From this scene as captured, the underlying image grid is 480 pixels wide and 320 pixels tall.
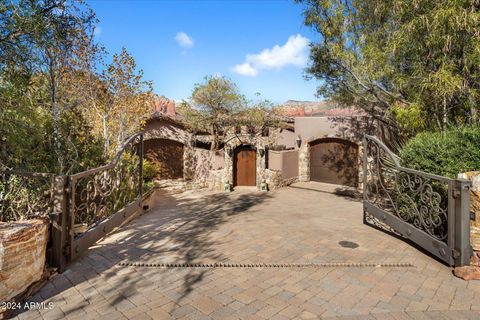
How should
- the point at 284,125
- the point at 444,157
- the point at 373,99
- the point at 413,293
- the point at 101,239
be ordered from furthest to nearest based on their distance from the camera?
the point at 284,125 < the point at 373,99 < the point at 101,239 < the point at 444,157 < the point at 413,293

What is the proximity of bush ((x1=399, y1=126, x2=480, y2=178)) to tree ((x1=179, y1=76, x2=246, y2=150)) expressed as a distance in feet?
32.8

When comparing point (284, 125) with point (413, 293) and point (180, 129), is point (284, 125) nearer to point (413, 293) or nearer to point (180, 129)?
point (180, 129)

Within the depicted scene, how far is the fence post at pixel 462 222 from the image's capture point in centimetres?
412

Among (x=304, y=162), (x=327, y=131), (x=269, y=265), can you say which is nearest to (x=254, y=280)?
(x=269, y=265)

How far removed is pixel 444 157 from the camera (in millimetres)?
5156

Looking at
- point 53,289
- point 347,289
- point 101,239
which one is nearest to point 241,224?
point 101,239

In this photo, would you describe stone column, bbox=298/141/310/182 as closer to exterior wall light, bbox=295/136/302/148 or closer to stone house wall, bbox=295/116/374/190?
stone house wall, bbox=295/116/374/190

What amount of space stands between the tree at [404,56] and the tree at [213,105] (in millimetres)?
5175

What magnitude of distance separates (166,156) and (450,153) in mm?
14572

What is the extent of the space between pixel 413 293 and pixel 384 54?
592 cm

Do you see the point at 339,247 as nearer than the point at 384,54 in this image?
Yes

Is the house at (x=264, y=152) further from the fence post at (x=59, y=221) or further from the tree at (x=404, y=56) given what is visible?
the fence post at (x=59, y=221)

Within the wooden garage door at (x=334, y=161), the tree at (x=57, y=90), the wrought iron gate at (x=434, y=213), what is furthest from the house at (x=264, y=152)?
the wrought iron gate at (x=434, y=213)

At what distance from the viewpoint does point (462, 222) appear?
4141mm
